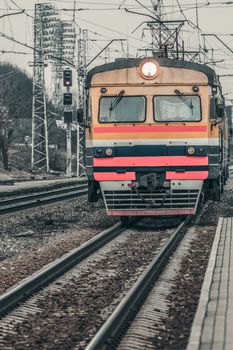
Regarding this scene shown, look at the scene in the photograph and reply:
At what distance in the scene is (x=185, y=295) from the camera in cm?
883

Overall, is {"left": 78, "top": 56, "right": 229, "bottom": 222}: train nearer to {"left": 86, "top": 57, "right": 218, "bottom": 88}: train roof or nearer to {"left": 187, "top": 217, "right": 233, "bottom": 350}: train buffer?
{"left": 86, "top": 57, "right": 218, "bottom": 88}: train roof

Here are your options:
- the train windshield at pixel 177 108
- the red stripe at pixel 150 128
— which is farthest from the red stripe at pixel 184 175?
the train windshield at pixel 177 108

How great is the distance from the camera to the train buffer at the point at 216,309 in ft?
20.1

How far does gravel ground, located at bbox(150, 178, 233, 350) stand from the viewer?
6753mm

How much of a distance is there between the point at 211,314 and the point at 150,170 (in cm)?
846

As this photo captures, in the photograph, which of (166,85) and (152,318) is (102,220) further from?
(152,318)

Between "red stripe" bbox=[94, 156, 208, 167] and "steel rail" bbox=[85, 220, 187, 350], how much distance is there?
4.18 m

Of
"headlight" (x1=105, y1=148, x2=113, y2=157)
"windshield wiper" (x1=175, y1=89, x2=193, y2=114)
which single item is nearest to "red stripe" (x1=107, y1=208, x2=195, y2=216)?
"headlight" (x1=105, y1=148, x2=113, y2=157)

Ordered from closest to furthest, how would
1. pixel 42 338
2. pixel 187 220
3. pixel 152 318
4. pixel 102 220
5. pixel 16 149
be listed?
1. pixel 42 338
2. pixel 152 318
3. pixel 187 220
4. pixel 102 220
5. pixel 16 149

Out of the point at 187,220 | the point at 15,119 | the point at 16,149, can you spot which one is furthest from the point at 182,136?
the point at 16,149

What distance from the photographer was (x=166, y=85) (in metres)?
16.0

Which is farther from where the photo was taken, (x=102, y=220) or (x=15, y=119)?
(x=15, y=119)

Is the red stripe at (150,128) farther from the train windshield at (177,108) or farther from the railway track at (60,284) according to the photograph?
the railway track at (60,284)

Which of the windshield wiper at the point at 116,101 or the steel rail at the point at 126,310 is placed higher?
the windshield wiper at the point at 116,101
